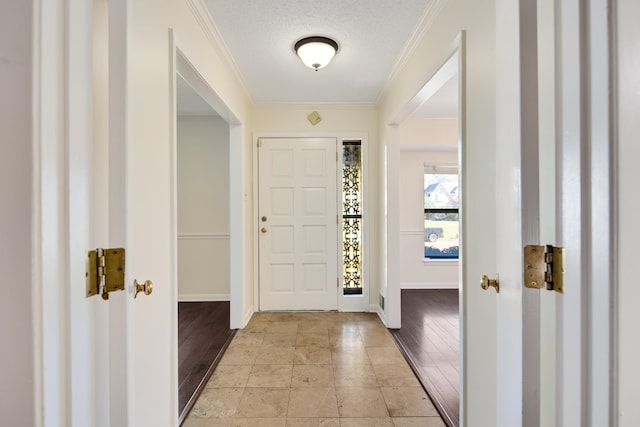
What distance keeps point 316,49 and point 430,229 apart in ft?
11.5

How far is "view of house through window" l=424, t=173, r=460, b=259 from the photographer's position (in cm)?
470

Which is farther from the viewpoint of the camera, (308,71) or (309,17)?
(308,71)

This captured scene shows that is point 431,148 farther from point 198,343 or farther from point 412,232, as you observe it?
point 198,343

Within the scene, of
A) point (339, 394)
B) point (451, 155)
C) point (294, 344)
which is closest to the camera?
point (339, 394)

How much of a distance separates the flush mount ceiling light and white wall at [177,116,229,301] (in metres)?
2.09

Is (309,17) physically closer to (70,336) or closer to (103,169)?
(103,169)

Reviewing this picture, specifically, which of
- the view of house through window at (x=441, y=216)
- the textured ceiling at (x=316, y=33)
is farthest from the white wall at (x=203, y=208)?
the view of house through window at (x=441, y=216)

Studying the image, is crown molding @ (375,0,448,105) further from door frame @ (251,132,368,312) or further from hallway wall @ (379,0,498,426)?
door frame @ (251,132,368,312)
